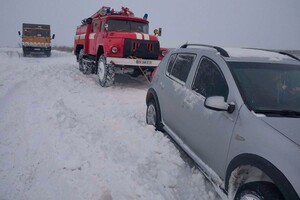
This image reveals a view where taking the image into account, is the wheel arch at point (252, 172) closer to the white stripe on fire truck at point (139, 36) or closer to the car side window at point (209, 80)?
the car side window at point (209, 80)

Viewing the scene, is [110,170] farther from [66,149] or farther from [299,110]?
Answer: [299,110]

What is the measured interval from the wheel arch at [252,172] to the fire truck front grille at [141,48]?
301 inches

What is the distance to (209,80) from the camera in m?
3.54

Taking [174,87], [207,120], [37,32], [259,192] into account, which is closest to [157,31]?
[174,87]

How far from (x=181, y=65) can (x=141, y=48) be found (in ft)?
A: 18.6

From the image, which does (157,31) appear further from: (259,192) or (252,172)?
(259,192)

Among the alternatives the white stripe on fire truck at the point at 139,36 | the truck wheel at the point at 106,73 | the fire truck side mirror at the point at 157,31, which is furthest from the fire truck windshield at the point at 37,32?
the white stripe on fire truck at the point at 139,36

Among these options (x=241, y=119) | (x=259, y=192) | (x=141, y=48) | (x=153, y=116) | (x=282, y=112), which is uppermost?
(x=141, y=48)

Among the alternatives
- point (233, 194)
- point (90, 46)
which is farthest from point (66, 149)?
point (90, 46)

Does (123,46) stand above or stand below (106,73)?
above

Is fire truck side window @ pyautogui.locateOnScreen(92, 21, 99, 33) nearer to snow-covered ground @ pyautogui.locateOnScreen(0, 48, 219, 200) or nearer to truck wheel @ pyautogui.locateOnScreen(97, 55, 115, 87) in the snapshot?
truck wheel @ pyautogui.locateOnScreen(97, 55, 115, 87)

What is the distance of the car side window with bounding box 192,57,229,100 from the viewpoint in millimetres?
3256

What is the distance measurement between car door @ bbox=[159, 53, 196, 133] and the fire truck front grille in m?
4.97

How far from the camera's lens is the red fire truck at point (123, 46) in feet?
31.9
